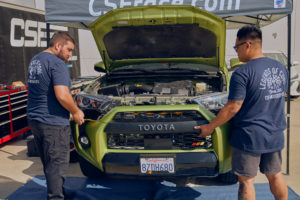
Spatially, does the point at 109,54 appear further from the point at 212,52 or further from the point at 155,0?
the point at 212,52

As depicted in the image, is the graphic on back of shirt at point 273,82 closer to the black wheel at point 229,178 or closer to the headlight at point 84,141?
the black wheel at point 229,178

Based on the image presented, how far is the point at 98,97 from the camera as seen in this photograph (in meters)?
3.12

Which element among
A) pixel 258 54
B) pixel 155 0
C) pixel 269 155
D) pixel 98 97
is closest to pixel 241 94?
pixel 258 54

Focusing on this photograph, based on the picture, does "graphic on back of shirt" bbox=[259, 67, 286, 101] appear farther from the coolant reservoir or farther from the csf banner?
the csf banner

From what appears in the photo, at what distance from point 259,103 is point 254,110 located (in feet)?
0.22

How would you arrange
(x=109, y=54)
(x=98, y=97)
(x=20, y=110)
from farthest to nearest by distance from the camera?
(x=20, y=110) < (x=109, y=54) < (x=98, y=97)

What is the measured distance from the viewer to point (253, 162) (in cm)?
227

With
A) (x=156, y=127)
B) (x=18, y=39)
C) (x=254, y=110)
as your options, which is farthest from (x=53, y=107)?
(x=18, y=39)

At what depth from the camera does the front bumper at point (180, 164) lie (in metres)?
2.65

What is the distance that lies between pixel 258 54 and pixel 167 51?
1.80 meters

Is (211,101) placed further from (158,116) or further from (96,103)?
(96,103)

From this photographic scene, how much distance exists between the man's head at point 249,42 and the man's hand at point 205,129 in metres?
0.69

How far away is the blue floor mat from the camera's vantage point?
3.04m

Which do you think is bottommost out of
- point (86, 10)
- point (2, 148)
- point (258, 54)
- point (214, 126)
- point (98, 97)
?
point (2, 148)
